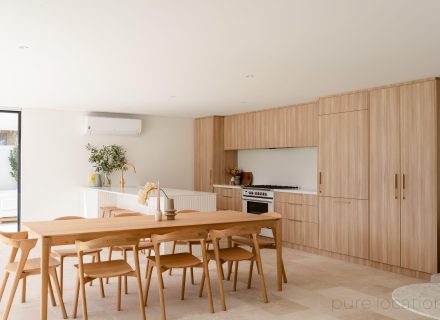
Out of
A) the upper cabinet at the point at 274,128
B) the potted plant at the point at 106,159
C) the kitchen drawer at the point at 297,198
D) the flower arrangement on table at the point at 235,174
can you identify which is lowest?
the kitchen drawer at the point at 297,198

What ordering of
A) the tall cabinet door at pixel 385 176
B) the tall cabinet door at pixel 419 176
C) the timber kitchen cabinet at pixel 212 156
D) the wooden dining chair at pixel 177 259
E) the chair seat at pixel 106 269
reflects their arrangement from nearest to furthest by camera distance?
the chair seat at pixel 106 269 → the wooden dining chair at pixel 177 259 → the tall cabinet door at pixel 419 176 → the tall cabinet door at pixel 385 176 → the timber kitchen cabinet at pixel 212 156

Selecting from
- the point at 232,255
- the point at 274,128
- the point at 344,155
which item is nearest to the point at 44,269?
the point at 232,255

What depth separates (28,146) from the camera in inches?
312

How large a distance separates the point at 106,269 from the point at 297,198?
3.97m

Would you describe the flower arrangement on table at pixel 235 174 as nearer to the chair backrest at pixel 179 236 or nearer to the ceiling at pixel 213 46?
the ceiling at pixel 213 46

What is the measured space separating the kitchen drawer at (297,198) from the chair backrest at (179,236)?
3077 millimetres

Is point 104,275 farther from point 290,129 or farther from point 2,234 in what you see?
point 290,129

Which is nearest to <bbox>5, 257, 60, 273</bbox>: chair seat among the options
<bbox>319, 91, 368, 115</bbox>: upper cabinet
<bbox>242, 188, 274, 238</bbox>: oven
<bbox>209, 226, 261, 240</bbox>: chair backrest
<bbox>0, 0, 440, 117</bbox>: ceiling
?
<bbox>209, 226, 261, 240</bbox>: chair backrest

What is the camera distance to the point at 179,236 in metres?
3.95

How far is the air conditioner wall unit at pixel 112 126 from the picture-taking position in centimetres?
827

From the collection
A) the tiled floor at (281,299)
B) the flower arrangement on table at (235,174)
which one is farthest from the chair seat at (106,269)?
the flower arrangement on table at (235,174)

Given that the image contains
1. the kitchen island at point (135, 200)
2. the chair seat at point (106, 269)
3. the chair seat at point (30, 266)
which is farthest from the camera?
the kitchen island at point (135, 200)

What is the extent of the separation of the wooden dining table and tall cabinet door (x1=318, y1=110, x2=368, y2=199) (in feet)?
5.65

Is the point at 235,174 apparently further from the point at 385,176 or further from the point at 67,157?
the point at 385,176
